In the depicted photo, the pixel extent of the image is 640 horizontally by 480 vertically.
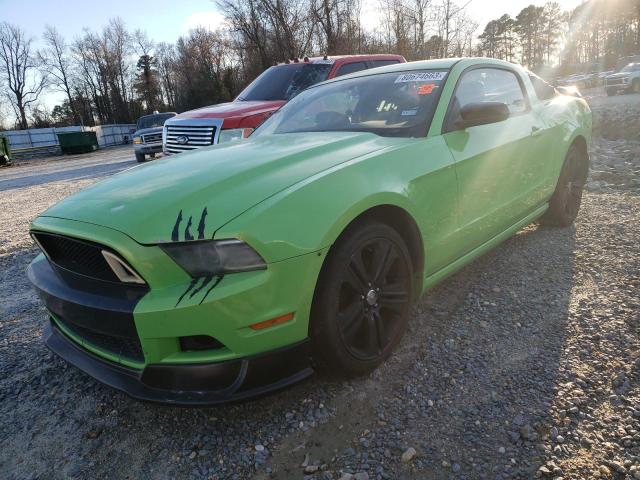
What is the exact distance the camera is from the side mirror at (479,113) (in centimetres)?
269

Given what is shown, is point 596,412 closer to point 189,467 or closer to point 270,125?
point 189,467

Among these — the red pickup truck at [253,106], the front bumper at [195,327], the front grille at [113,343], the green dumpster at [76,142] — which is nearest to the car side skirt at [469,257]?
the front bumper at [195,327]

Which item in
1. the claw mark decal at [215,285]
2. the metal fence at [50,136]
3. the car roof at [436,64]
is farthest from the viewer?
the metal fence at [50,136]

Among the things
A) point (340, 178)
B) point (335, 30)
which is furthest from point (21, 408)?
point (335, 30)

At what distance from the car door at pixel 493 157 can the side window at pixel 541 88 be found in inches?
12.5

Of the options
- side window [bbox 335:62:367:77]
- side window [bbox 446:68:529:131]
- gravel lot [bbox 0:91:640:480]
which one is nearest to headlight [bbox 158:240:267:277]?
gravel lot [bbox 0:91:640:480]

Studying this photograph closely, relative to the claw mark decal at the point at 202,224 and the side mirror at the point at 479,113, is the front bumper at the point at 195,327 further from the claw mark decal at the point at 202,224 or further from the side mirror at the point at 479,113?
the side mirror at the point at 479,113

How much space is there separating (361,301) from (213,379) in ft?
2.52

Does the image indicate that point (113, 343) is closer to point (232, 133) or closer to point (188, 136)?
point (232, 133)

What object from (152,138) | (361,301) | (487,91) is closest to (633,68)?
(152,138)

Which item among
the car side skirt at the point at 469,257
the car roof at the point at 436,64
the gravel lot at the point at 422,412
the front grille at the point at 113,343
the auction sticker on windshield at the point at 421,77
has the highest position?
the car roof at the point at 436,64

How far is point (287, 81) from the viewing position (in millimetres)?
7199

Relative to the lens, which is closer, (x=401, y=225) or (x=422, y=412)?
(x=422, y=412)

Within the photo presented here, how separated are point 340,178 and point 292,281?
542 mm
